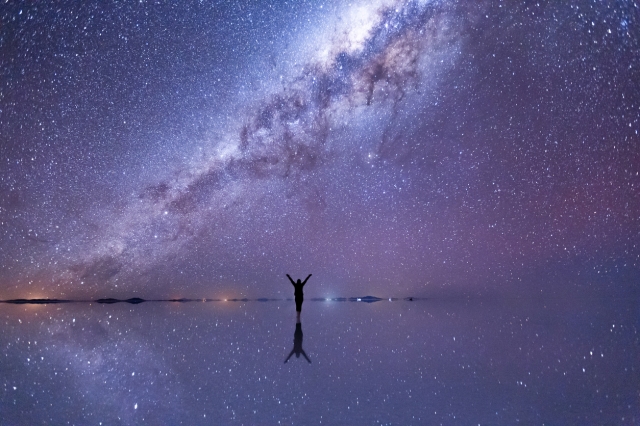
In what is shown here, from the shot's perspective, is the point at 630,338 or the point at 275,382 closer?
the point at 275,382

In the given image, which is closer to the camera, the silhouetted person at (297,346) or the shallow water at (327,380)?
the shallow water at (327,380)

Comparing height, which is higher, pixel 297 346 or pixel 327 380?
pixel 297 346

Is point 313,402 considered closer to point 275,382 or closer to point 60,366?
point 275,382

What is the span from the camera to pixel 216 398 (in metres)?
4.82

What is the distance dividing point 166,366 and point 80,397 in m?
1.63

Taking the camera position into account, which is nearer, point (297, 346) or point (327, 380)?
point (327, 380)

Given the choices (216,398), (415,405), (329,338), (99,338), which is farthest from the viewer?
(99,338)

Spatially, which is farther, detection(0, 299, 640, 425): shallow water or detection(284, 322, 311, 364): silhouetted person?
detection(284, 322, 311, 364): silhouetted person

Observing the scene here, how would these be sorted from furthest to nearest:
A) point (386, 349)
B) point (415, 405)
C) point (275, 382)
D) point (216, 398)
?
1. point (386, 349)
2. point (275, 382)
3. point (216, 398)
4. point (415, 405)

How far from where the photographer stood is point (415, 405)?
4477 millimetres

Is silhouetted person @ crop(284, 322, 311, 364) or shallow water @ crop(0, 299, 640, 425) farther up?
silhouetted person @ crop(284, 322, 311, 364)

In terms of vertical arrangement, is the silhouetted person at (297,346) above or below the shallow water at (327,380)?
above

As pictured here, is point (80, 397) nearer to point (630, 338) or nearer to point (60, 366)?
point (60, 366)

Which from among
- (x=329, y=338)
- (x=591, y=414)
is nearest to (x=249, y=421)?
(x=591, y=414)
